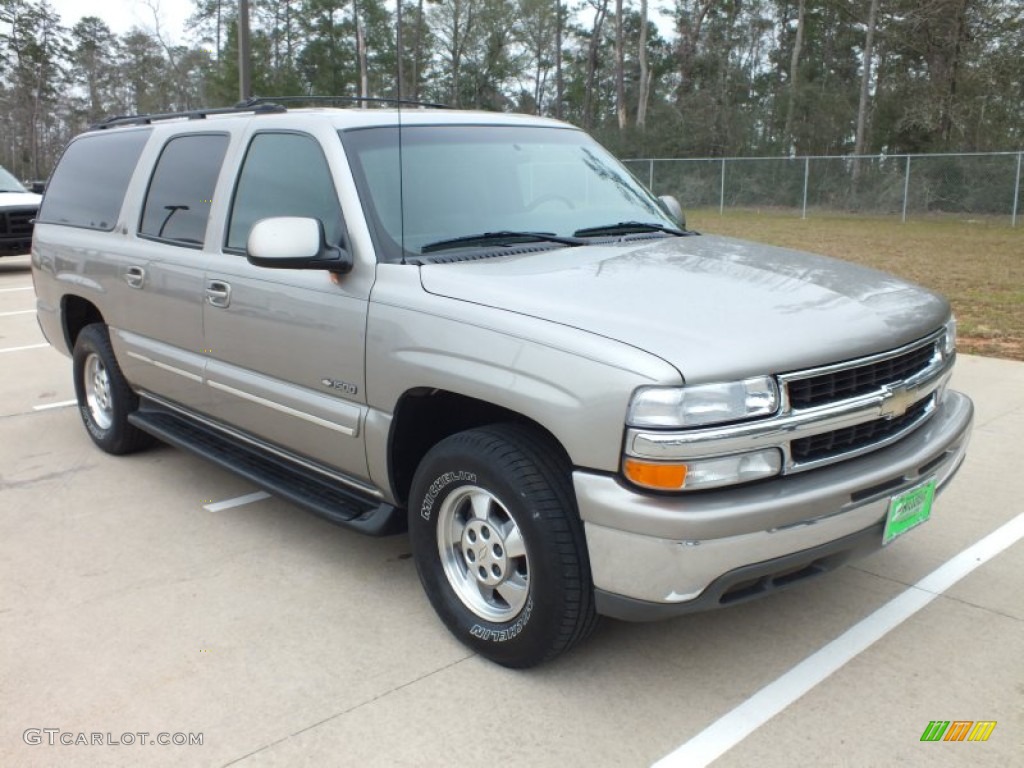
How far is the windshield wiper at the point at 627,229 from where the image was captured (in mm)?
3871

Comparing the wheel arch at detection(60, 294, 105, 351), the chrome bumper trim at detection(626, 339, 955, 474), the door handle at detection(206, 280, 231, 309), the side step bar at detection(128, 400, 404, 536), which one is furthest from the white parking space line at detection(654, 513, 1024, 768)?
the wheel arch at detection(60, 294, 105, 351)

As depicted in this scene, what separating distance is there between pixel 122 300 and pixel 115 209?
0.55 meters

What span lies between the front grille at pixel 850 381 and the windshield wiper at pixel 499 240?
4.11ft

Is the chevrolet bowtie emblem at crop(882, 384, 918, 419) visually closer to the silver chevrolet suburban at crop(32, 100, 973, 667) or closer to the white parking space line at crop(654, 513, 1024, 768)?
the silver chevrolet suburban at crop(32, 100, 973, 667)

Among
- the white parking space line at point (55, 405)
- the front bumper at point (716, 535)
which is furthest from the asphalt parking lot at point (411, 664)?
the white parking space line at point (55, 405)

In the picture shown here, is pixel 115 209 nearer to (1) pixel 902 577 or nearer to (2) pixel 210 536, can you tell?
(2) pixel 210 536

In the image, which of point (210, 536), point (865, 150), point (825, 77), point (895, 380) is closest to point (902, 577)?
point (895, 380)

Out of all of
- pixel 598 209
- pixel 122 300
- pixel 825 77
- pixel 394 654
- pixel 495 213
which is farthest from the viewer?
pixel 825 77

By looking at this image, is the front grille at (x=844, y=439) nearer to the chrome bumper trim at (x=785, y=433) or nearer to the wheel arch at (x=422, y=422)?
the chrome bumper trim at (x=785, y=433)

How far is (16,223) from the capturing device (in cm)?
1484

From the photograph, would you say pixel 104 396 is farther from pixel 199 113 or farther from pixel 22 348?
pixel 22 348

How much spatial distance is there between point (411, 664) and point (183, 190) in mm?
2711

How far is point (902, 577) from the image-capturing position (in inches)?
150

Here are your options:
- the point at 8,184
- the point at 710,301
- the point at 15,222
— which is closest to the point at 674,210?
the point at 710,301
